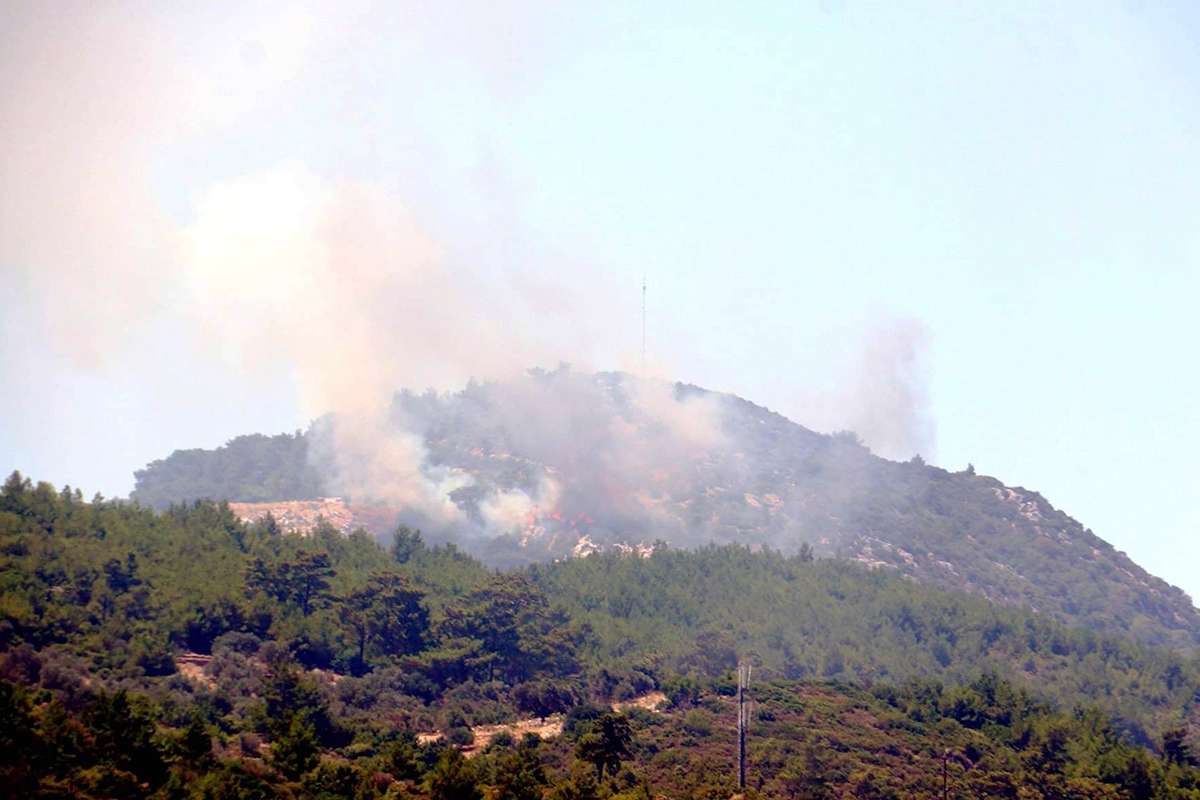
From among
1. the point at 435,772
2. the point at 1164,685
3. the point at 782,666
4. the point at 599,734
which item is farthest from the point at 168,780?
the point at 1164,685

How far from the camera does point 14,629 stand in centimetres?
10500

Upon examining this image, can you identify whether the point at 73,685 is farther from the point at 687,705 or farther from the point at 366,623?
the point at 687,705

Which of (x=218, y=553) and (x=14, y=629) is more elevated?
(x=218, y=553)

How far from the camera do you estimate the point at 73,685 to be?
324 feet

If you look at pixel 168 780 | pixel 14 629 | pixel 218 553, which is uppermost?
pixel 218 553

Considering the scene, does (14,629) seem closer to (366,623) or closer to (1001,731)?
(366,623)

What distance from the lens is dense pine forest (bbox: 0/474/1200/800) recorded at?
8631 centimetres

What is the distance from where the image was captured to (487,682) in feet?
459

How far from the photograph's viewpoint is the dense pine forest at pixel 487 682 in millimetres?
86312

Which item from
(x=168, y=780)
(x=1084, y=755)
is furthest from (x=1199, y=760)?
(x=168, y=780)

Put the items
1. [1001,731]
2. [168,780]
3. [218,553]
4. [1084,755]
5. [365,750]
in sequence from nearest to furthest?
[168,780]
[365,750]
[1084,755]
[1001,731]
[218,553]

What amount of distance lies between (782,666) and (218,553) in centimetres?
6615

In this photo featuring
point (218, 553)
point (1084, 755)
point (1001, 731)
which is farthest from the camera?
point (218, 553)

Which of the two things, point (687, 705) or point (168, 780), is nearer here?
point (168, 780)
